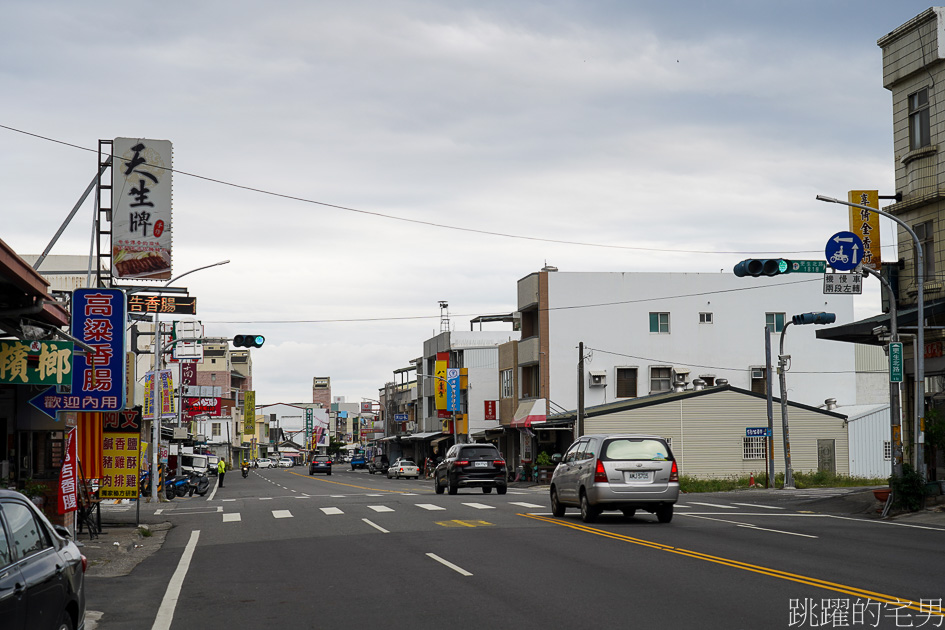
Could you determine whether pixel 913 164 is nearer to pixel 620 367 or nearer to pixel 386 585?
pixel 386 585

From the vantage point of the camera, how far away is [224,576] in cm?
1397

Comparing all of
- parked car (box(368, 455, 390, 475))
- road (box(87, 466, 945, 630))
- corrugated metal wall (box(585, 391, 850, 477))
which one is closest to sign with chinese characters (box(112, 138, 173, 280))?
road (box(87, 466, 945, 630))

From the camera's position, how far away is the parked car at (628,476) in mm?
20297

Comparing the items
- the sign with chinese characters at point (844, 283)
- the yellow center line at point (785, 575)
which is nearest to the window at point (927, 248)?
the sign with chinese characters at point (844, 283)

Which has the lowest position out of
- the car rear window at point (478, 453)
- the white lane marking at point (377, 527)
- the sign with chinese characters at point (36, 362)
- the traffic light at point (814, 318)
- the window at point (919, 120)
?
the white lane marking at point (377, 527)

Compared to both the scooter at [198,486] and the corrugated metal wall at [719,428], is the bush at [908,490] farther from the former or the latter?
the scooter at [198,486]

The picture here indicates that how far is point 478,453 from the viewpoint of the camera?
A: 37.1 meters

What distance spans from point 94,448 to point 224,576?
42.9ft

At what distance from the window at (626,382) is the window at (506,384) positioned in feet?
26.5

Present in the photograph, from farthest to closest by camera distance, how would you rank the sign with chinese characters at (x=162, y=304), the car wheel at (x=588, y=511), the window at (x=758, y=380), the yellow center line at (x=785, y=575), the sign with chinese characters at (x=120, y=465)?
the window at (x=758, y=380)
the sign with chinese characters at (x=162, y=304)
the sign with chinese characters at (x=120, y=465)
the car wheel at (x=588, y=511)
the yellow center line at (x=785, y=575)

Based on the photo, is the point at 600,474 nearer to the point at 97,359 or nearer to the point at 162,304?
the point at 97,359

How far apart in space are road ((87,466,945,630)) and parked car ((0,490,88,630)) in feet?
7.97

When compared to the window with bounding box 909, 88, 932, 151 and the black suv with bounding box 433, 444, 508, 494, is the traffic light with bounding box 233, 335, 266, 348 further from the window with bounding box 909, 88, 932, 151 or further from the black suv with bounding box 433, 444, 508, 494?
the window with bounding box 909, 88, 932, 151

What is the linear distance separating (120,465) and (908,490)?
1884 cm
